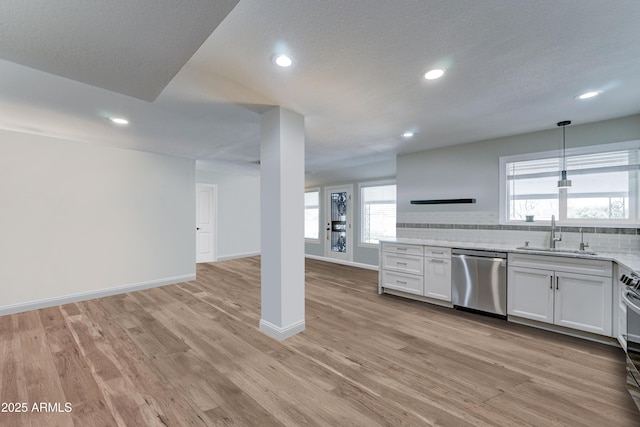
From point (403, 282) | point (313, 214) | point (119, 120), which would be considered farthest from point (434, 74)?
point (313, 214)

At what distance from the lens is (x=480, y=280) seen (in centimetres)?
360

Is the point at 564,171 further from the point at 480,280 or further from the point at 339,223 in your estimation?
the point at 339,223

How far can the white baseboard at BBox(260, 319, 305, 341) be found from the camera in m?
2.90

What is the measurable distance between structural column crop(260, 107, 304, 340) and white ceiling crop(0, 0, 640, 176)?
0.94ft

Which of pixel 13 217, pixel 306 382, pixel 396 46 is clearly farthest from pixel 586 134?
pixel 13 217

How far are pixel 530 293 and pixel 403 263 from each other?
62.8 inches

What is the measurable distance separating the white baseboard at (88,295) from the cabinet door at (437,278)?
4316 millimetres

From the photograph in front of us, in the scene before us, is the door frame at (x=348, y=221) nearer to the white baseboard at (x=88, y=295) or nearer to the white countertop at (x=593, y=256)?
the white countertop at (x=593, y=256)

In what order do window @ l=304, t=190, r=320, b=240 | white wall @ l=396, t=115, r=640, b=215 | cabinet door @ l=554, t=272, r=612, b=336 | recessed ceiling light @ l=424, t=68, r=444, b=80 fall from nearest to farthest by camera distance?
recessed ceiling light @ l=424, t=68, r=444, b=80
cabinet door @ l=554, t=272, r=612, b=336
white wall @ l=396, t=115, r=640, b=215
window @ l=304, t=190, r=320, b=240

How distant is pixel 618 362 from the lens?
2.46 meters

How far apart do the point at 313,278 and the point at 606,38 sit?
4961 mm

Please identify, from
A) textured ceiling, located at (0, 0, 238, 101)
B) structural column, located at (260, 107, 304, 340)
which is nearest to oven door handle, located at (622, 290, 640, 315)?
structural column, located at (260, 107, 304, 340)

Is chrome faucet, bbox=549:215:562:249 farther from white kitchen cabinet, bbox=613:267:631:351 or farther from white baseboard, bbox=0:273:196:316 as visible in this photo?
white baseboard, bbox=0:273:196:316

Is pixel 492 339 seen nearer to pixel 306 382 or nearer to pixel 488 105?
pixel 306 382
